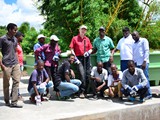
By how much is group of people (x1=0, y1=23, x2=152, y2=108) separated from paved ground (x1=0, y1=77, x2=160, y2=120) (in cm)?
21

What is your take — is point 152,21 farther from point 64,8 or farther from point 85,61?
point 85,61

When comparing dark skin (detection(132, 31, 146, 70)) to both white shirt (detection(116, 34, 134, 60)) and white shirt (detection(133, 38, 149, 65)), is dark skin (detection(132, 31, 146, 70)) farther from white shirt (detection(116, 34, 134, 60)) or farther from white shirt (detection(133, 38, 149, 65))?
white shirt (detection(116, 34, 134, 60))

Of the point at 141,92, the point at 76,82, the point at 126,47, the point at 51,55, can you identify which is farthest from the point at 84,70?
the point at 141,92

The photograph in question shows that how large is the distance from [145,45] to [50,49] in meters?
2.25

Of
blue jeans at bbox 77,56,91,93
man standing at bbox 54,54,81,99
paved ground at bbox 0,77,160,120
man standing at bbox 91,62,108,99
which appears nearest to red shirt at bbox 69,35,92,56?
blue jeans at bbox 77,56,91,93

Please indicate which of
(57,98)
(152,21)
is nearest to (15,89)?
(57,98)

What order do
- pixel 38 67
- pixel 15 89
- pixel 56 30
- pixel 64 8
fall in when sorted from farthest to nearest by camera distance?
pixel 56 30
pixel 64 8
pixel 38 67
pixel 15 89

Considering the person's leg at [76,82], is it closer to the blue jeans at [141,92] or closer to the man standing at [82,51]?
the man standing at [82,51]

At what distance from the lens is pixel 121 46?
7516 millimetres

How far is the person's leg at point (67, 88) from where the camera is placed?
701cm

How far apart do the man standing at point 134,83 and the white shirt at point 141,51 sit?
0.39m

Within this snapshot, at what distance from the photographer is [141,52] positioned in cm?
707

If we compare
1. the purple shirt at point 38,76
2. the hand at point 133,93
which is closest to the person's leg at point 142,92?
the hand at point 133,93

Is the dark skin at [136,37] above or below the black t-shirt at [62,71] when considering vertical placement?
above
